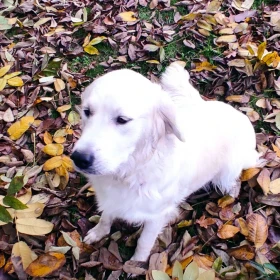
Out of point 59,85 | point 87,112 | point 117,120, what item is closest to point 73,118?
point 59,85

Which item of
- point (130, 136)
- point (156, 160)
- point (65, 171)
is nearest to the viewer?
point (130, 136)

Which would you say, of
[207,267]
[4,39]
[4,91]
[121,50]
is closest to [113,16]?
[121,50]

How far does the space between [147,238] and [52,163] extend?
97cm

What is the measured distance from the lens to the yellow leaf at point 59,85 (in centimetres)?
382

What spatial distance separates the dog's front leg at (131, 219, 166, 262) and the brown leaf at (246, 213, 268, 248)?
634mm

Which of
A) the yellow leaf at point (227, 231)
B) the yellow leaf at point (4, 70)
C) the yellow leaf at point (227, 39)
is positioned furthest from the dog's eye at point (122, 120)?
the yellow leaf at point (227, 39)

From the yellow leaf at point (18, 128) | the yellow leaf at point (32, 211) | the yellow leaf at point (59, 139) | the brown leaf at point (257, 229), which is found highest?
the yellow leaf at point (18, 128)

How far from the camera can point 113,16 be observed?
14.7ft

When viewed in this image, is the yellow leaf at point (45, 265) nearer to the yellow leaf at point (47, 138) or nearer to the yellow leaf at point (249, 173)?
the yellow leaf at point (47, 138)

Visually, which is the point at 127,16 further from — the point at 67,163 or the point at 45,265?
the point at 45,265

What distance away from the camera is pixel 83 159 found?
211cm

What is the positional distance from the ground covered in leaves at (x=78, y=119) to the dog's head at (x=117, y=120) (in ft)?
2.38

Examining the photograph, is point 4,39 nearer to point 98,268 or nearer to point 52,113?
point 52,113

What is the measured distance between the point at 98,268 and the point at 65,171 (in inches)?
30.7
